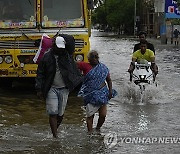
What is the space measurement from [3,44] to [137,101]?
3.78 metres

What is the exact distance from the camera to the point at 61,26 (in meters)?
13.2

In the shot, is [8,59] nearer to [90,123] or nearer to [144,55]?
[144,55]

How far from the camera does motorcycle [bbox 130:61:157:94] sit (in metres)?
12.8

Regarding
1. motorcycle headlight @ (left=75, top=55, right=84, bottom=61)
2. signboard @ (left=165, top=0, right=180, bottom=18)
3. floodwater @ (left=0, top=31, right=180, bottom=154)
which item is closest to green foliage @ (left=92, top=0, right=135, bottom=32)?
signboard @ (left=165, top=0, right=180, bottom=18)

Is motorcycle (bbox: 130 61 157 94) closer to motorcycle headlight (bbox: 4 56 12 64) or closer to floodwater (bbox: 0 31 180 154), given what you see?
floodwater (bbox: 0 31 180 154)

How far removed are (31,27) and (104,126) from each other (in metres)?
4.54

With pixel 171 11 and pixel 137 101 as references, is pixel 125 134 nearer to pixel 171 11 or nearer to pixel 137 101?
pixel 137 101

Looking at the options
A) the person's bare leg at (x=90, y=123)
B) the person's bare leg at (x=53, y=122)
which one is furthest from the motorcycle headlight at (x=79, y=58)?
the person's bare leg at (x=53, y=122)

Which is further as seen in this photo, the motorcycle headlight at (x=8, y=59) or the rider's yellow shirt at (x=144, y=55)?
the motorcycle headlight at (x=8, y=59)

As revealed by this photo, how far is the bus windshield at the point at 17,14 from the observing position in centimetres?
1325

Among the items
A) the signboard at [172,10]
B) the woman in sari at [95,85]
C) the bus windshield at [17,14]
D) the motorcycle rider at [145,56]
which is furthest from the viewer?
the signboard at [172,10]

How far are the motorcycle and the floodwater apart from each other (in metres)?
0.19

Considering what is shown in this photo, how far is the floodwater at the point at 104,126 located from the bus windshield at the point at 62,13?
2033 millimetres

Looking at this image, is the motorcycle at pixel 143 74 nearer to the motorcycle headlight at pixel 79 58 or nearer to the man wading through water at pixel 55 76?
the motorcycle headlight at pixel 79 58
